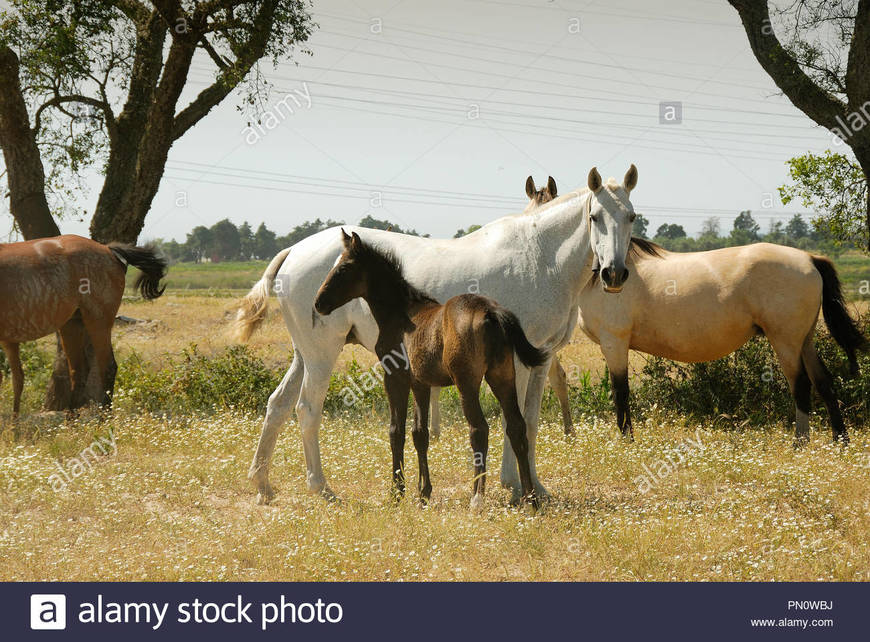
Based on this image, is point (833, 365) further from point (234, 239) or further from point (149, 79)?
point (234, 239)

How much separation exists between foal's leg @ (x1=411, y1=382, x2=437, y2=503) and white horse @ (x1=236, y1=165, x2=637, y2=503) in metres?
0.76

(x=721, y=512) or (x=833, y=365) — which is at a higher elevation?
(x=833, y=365)

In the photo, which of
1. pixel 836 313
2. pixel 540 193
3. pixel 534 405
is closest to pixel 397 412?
pixel 534 405

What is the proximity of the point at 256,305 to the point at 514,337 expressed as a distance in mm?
2912

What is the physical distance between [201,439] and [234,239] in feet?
380

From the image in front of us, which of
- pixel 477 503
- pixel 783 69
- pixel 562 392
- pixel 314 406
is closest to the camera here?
pixel 477 503

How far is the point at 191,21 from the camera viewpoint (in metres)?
11.1

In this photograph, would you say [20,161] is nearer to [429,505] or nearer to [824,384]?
[429,505]

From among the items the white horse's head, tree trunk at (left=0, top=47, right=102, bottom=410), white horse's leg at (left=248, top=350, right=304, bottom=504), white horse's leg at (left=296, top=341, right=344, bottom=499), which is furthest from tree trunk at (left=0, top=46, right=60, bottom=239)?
the white horse's head

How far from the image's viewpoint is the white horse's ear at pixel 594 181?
19.1ft

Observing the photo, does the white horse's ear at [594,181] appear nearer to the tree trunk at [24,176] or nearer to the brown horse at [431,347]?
the brown horse at [431,347]

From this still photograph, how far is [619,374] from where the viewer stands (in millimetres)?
8984

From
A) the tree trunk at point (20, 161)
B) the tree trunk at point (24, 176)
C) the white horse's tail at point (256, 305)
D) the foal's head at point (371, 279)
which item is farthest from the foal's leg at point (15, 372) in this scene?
the foal's head at point (371, 279)

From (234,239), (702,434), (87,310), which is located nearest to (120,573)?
(87,310)
